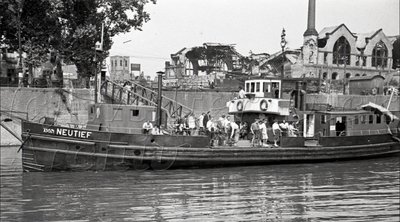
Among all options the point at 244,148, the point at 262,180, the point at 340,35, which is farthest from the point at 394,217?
the point at 340,35

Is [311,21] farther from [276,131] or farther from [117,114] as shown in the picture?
[117,114]

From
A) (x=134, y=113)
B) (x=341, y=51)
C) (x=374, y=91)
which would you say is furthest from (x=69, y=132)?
(x=341, y=51)

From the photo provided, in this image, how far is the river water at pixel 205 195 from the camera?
13578 millimetres

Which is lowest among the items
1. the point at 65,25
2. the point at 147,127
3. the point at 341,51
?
the point at 147,127

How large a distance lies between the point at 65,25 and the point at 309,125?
18.4 m

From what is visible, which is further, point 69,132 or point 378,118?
point 378,118

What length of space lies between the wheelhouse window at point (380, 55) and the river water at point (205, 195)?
4472 centimetres

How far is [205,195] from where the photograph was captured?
1639cm

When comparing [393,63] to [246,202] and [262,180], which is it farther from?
[246,202]

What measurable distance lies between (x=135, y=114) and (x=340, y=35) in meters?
43.7

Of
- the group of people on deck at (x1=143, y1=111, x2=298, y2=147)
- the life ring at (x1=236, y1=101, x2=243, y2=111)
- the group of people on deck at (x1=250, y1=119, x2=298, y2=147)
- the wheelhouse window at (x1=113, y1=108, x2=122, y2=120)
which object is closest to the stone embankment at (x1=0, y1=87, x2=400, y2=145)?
the life ring at (x1=236, y1=101, x2=243, y2=111)

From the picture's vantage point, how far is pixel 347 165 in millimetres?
24656

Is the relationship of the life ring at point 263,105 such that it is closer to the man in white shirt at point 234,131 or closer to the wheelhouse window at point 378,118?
the man in white shirt at point 234,131

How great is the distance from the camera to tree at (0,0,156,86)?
107 ft
